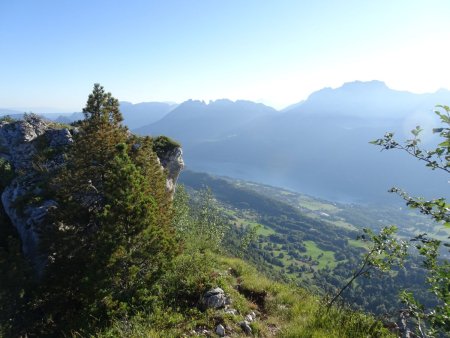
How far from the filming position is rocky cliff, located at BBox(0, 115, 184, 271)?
17.9 meters

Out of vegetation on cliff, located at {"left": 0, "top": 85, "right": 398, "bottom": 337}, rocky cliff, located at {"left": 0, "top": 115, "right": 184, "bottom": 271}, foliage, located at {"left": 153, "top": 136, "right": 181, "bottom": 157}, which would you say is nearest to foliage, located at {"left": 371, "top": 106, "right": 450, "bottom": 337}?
vegetation on cliff, located at {"left": 0, "top": 85, "right": 398, "bottom": 337}

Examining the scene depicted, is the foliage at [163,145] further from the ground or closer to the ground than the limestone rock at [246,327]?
further from the ground

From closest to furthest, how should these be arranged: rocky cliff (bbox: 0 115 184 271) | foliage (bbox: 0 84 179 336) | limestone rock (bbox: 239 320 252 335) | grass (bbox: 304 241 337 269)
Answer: limestone rock (bbox: 239 320 252 335) → foliage (bbox: 0 84 179 336) → rocky cliff (bbox: 0 115 184 271) → grass (bbox: 304 241 337 269)

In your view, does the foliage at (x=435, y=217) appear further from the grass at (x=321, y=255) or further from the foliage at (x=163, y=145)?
the grass at (x=321, y=255)

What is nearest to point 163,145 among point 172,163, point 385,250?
point 172,163

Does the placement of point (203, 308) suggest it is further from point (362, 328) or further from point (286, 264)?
point (286, 264)

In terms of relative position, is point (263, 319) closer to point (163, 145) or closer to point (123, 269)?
point (123, 269)

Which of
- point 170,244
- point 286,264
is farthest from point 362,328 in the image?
point 286,264

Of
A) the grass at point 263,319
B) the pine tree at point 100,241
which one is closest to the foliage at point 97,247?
the pine tree at point 100,241

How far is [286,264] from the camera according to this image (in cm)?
14575

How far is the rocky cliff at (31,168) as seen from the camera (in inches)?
706

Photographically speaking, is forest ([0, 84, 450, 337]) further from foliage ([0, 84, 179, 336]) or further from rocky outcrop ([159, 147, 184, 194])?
rocky outcrop ([159, 147, 184, 194])

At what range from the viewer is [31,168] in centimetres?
2188

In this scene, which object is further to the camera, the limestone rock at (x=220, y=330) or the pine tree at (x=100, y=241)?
the pine tree at (x=100, y=241)
